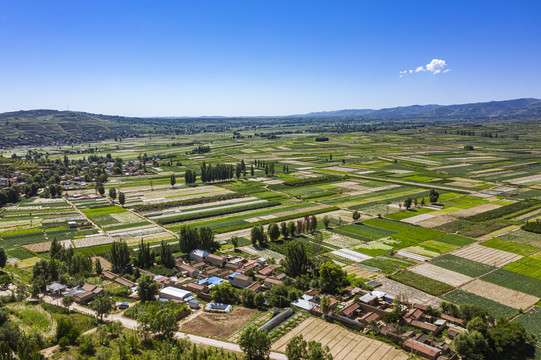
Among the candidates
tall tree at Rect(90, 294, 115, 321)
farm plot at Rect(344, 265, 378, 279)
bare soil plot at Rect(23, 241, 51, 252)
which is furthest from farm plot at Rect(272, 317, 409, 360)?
bare soil plot at Rect(23, 241, 51, 252)

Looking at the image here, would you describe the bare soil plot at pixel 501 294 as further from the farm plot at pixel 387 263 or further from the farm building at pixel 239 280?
the farm building at pixel 239 280

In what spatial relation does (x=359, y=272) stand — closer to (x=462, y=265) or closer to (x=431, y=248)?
(x=462, y=265)

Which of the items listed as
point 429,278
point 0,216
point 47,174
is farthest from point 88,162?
point 429,278

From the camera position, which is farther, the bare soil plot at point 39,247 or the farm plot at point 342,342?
the bare soil plot at point 39,247

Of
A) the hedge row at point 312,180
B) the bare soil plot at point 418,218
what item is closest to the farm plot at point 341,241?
the bare soil plot at point 418,218

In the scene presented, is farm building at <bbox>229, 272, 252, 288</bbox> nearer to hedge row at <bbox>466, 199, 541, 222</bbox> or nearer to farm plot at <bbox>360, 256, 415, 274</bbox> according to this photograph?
farm plot at <bbox>360, 256, 415, 274</bbox>

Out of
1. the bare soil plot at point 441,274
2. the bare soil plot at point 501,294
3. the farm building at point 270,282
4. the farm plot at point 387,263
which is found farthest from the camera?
the farm plot at point 387,263

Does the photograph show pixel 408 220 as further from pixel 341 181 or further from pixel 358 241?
pixel 341 181
